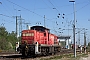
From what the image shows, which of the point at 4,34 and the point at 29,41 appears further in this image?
the point at 4,34

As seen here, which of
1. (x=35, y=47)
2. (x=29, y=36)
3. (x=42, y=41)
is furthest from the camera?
(x=42, y=41)

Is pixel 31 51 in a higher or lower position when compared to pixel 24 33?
lower

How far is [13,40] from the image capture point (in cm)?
8925

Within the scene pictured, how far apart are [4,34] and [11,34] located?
6.83 m

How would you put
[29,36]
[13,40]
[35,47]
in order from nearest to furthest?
[35,47] < [29,36] < [13,40]

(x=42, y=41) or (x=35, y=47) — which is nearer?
(x=35, y=47)

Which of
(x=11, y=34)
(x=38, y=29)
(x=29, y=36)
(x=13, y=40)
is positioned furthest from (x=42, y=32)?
(x=11, y=34)

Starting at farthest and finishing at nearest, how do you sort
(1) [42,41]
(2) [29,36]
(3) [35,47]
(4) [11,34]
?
(4) [11,34] → (1) [42,41] → (2) [29,36] → (3) [35,47]

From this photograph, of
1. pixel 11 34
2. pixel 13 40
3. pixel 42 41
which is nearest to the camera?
pixel 42 41

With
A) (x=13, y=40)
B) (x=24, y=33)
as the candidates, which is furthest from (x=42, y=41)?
(x=13, y=40)

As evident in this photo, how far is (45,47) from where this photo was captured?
37.6 m

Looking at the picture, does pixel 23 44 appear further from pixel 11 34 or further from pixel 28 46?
pixel 11 34

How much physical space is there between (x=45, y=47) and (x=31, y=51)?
4.79m

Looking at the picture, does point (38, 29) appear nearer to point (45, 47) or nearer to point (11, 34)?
point (45, 47)
